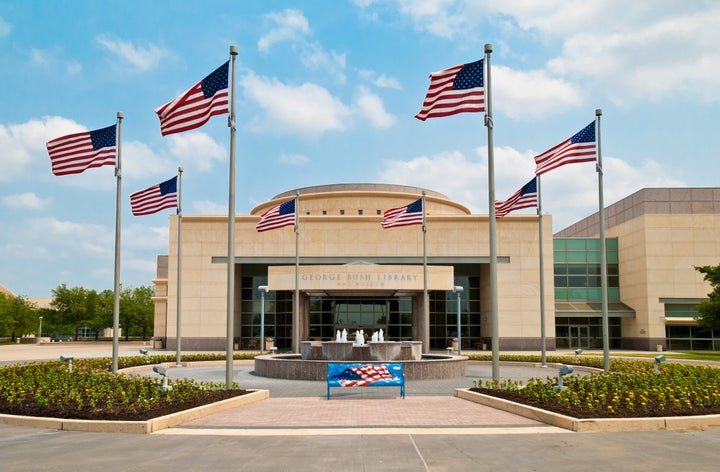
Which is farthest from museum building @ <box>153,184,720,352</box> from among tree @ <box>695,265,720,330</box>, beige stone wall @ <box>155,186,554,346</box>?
tree @ <box>695,265,720,330</box>

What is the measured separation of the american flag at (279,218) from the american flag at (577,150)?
14512 millimetres

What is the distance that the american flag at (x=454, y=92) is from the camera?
61.5 ft

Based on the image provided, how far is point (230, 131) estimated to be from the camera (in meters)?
18.1

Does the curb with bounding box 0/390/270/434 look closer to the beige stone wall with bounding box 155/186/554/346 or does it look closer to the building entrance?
the beige stone wall with bounding box 155/186/554/346

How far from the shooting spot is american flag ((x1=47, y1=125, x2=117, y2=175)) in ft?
66.9

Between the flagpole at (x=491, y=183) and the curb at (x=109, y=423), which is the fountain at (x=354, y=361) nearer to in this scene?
the flagpole at (x=491, y=183)

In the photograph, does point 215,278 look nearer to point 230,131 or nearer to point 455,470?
point 230,131

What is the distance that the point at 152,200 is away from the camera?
2583cm

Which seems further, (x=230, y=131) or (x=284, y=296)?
(x=284, y=296)

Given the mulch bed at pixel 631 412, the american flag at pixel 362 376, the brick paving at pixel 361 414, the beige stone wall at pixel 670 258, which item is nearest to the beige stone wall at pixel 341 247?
the beige stone wall at pixel 670 258

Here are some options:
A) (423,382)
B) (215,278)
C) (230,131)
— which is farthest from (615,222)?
(230,131)

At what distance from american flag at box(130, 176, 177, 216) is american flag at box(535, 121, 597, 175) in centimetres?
1453

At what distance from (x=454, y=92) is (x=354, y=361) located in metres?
10.5

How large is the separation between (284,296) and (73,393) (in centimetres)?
3617
